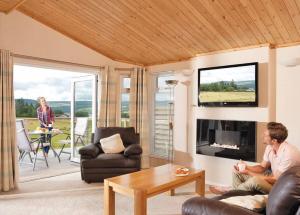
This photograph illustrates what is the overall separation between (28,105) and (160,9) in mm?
5830

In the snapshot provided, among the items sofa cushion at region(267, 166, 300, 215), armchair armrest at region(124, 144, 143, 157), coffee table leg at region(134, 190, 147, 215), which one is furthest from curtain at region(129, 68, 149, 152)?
sofa cushion at region(267, 166, 300, 215)

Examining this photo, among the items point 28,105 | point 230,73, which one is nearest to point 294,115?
point 230,73

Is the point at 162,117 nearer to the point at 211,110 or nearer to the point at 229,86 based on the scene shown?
the point at 211,110

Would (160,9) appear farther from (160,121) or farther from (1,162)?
(1,162)

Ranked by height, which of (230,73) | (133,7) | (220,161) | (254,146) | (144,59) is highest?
(133,7)

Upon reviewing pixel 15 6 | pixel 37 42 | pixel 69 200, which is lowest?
pixel 69 200

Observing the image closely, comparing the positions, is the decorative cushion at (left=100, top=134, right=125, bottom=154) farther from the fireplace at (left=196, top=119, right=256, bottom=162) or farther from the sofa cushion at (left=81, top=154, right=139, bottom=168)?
the fireplace at (left=196, top=119, right=256, bottom=162)

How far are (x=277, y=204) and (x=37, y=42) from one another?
4.27 metres

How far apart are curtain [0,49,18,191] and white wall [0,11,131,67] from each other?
345 millimetres

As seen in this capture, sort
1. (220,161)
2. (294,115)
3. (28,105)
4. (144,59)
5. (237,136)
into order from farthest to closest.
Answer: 1. (28,105)
2. (144,59)
3. (220,161)
4. (237,136)
5. (294,115)

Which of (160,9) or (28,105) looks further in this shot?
(28,105)

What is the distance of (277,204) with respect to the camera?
1592mm

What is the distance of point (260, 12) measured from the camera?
3084mm

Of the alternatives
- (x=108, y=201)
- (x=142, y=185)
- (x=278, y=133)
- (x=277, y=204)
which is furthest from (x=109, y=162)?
(x=277, y=204)
